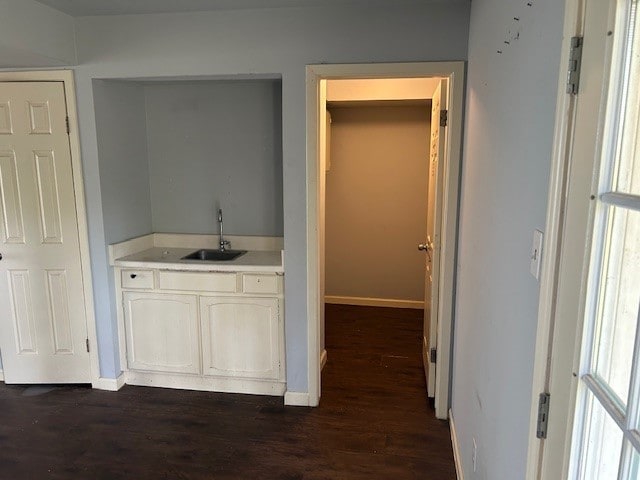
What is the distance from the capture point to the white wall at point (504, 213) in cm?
113

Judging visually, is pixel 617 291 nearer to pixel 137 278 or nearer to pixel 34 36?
pixel 137 278

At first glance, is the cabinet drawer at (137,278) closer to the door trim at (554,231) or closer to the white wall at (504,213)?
the white wall at (504,213)

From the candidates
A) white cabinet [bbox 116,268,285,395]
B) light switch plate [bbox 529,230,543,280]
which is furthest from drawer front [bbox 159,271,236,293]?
light switch plate [bbox 529,230,543,280]

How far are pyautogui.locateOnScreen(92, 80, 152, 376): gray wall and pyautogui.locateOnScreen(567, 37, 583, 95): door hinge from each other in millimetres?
2677

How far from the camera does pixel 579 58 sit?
914 mm

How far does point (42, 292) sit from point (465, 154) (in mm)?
2813

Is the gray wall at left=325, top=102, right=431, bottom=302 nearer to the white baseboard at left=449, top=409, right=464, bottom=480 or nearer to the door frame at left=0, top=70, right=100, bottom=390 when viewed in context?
the white baseboard at left=449, top=409, right=464, bottom=480

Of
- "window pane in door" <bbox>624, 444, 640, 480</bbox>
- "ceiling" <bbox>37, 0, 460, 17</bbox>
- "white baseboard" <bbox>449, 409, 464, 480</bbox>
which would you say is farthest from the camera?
"ceiling" <bbox>37, 0, 460, 17</bbox>

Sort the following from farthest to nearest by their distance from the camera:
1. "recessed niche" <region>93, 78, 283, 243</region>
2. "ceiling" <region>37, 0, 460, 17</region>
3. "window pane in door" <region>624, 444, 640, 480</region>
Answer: "recessed niche" <region>93, 78, 283, 243</region> → "ceiling" <region>37, 0, 460, 17</region> → "window pane in door" <region>624, 444, 640, 480</region>

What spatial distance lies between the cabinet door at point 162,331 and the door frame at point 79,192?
0.73 ft

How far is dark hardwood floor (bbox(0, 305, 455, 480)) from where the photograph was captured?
87.9 inches

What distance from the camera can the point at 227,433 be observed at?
2.53 m

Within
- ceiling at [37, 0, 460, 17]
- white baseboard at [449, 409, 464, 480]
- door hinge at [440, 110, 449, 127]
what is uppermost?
ceiling at [37, 0, 460, 17]

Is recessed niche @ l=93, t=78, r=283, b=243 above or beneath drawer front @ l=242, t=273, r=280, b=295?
above
